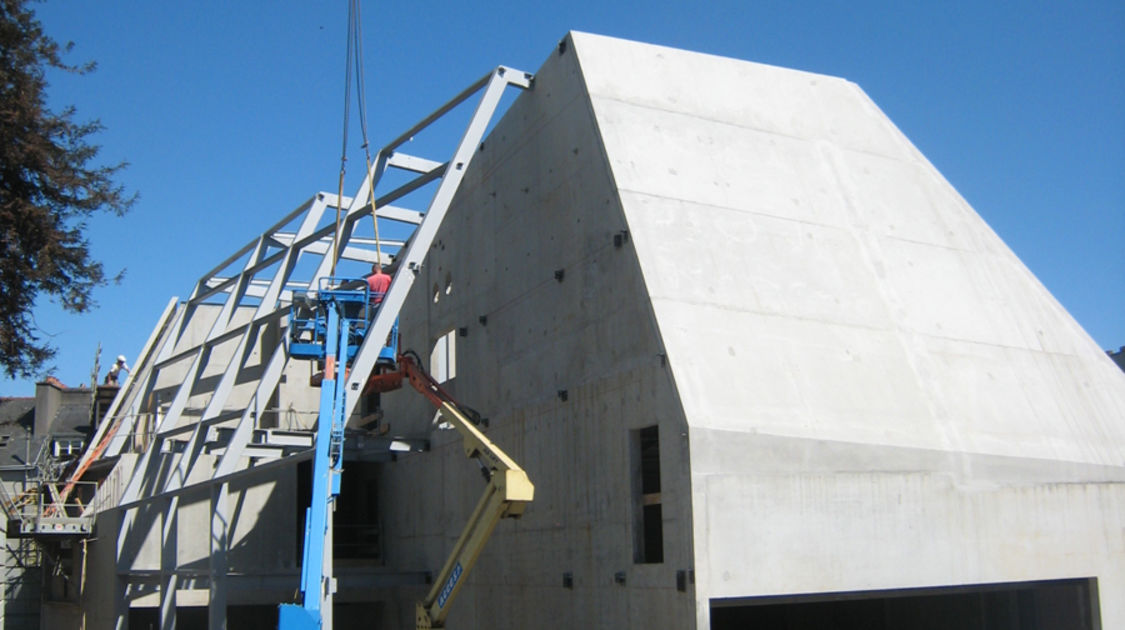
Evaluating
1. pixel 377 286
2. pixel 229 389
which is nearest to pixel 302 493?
pixel 229 389

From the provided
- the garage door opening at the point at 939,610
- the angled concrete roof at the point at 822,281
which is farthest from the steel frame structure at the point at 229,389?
the garage door opening at the point at 939,610

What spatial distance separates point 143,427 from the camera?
91.6 feet

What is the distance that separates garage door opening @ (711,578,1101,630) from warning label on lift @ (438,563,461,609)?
358cm

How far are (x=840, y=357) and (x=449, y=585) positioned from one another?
628 centimetres

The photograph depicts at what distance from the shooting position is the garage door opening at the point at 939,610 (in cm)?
1403

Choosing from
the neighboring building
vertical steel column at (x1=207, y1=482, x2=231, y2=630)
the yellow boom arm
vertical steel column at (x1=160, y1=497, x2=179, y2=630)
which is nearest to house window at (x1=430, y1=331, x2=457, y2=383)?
vertical steel column at (x1=207, y1=482, x2=231, y2=630)

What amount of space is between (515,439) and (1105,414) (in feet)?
30.5

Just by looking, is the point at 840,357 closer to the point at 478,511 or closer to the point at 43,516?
the point at 478,511

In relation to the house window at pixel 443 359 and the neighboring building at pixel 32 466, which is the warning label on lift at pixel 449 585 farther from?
the neighboring building at pixel 32 466

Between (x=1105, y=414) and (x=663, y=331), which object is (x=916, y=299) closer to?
(x=1105, y=414)

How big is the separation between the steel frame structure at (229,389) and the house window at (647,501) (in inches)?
168

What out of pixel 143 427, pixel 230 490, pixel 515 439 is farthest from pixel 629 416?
pixel 143 427

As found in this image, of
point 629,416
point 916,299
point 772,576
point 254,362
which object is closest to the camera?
point 772,576

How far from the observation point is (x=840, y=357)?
1457 centimetres
